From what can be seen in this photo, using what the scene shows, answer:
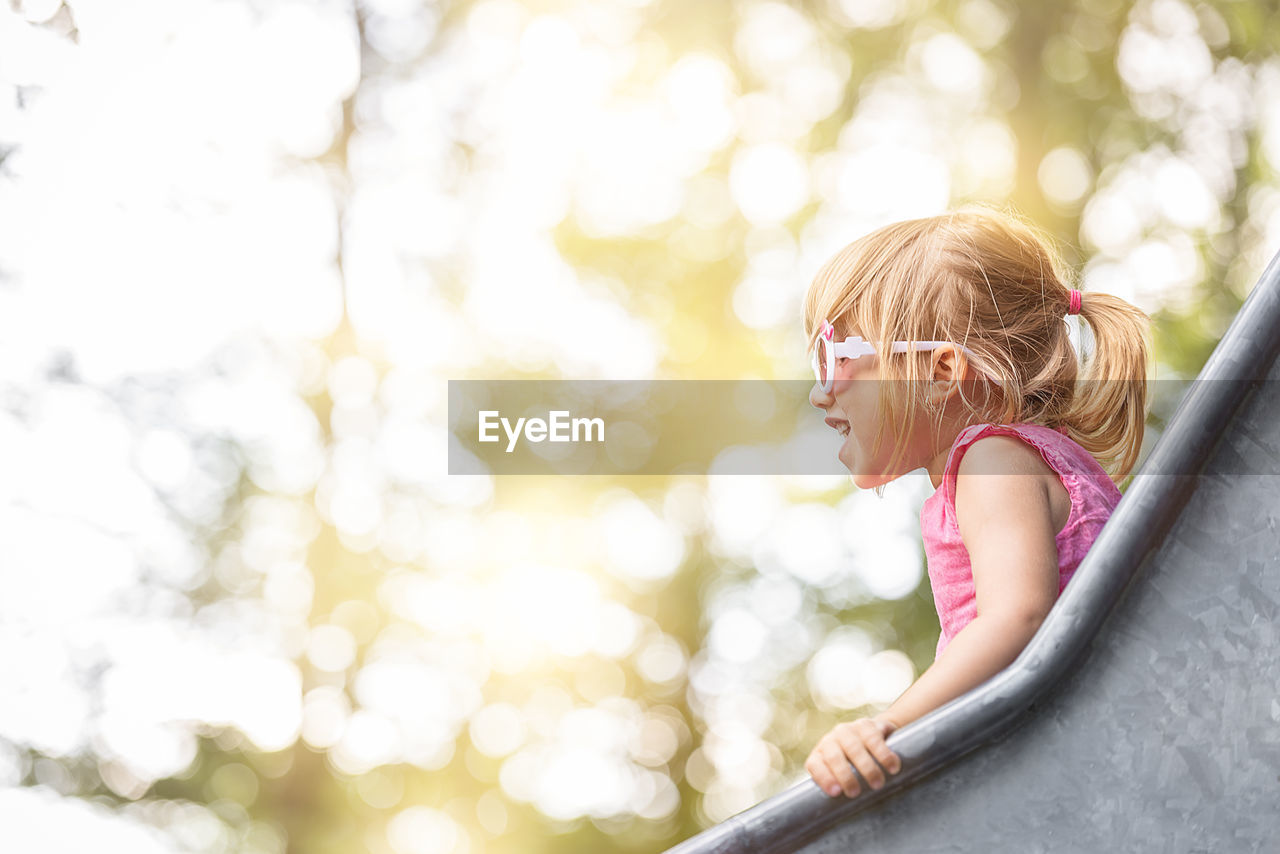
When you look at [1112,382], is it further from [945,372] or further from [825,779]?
[825,779]

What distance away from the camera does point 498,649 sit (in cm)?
1084

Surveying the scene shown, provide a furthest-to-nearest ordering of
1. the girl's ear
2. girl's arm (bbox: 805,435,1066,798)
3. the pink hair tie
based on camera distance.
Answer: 1. the pink hair tie
2. the girl's ear
3. girl's arm (bbox: 805,435,1066,798)

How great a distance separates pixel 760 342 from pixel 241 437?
18.1 ft

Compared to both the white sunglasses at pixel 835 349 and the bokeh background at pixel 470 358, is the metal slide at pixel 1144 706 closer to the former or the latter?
the white sunglasses at pixel 835 349

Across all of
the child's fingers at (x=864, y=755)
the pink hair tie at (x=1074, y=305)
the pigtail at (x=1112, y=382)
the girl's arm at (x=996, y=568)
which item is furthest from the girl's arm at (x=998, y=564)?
the pink hair tie at (x=1074, y=305)

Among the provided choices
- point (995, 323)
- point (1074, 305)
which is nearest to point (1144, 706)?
point (995, 323)

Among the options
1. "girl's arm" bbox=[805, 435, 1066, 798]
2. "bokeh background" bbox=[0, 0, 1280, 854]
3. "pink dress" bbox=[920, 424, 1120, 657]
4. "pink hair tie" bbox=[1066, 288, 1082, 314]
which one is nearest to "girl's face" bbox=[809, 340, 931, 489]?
"pink dress" bbox=[920, 424, 1120, 657]

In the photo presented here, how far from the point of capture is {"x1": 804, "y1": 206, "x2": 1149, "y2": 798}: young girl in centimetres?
157

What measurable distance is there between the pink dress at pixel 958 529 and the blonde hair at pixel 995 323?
215 millimetres

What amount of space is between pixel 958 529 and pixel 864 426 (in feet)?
1.03

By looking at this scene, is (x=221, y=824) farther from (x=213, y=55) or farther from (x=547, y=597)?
(x=213, y=55)

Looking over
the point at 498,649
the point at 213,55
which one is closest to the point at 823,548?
the point at 498,649

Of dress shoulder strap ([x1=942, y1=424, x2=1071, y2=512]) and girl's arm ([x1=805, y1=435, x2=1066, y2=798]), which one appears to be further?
dress shoulder strap ([x1=942, y1=424, x2=1071, y2=512])

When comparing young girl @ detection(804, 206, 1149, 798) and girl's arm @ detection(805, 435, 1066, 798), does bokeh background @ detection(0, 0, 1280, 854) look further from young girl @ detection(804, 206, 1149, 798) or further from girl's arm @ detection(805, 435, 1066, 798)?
girl's arm @ detection(805, 435, 1066, 798)
